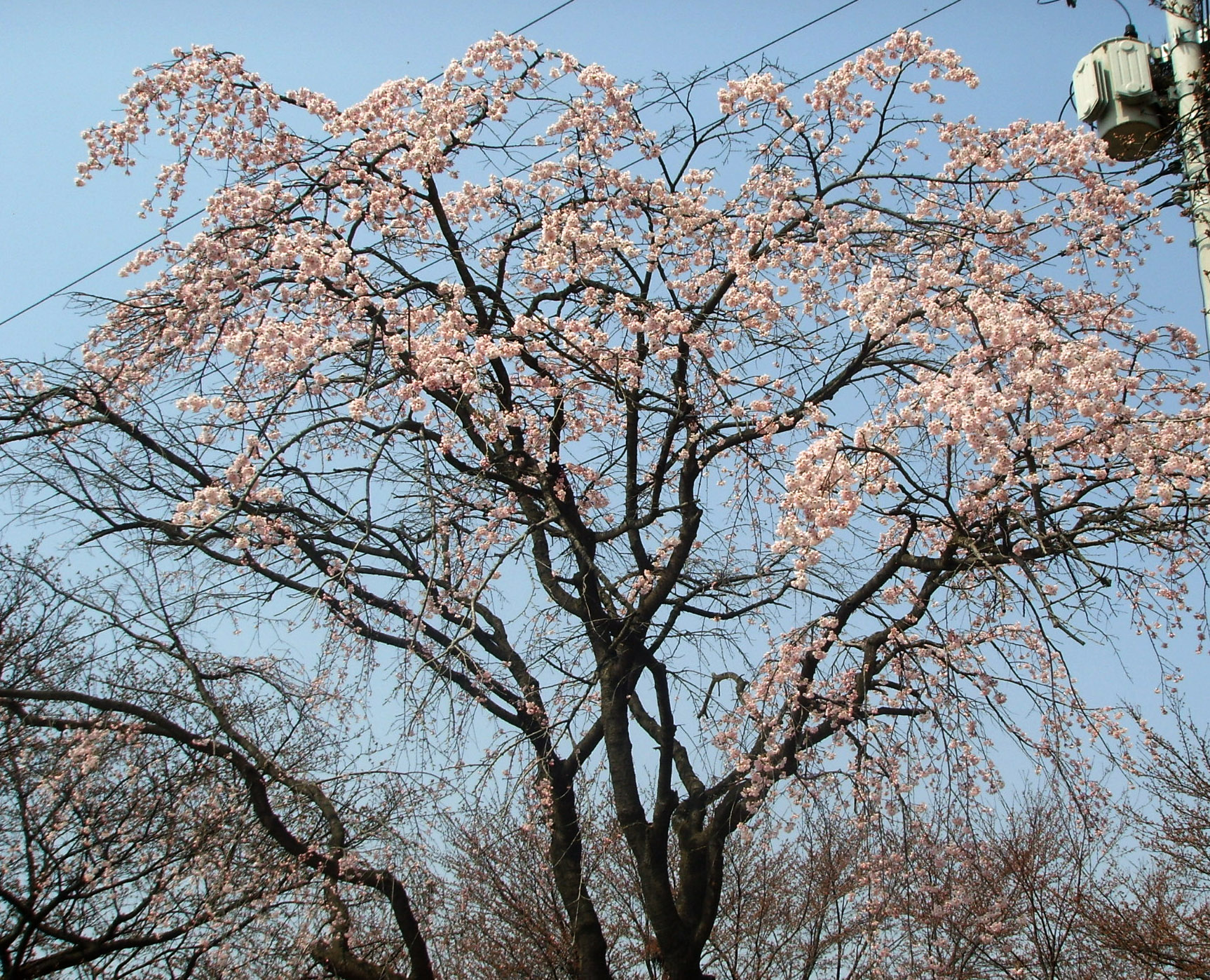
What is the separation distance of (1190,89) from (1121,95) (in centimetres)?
28

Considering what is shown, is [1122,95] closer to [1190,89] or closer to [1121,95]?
[1121,95]

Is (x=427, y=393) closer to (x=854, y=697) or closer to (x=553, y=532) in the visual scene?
(x=553, y=532)

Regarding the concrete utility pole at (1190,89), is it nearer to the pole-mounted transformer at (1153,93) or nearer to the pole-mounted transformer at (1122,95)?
the pole-mounted transformer at (1153,93)

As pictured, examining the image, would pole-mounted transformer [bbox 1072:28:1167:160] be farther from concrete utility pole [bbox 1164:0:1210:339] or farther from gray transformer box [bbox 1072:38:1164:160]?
concrete utility pole [bbox 1164:0:1210:339]

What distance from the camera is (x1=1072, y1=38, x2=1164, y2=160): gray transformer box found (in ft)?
15.0

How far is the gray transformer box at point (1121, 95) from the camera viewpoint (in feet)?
15.0

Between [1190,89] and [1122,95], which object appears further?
[1122,95]

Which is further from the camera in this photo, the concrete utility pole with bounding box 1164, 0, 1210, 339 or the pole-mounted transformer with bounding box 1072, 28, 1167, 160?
the pole-mounted transformer with bounding box 1072, 28, 1167, 160

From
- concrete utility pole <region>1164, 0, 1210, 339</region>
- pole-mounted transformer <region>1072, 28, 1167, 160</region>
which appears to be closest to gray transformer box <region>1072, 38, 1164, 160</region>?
pole-mounted transformer <region>1072, 28, 1167, 160</region>

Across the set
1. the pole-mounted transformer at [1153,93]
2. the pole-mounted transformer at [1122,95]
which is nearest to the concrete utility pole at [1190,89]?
the pole-mounted transformer at [1153,93]

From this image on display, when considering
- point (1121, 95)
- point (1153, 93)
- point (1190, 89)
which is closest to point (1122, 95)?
point (1121, 95)

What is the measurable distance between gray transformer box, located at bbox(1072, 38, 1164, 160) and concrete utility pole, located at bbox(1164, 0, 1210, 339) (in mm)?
131

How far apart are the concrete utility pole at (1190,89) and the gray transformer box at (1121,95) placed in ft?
0.43

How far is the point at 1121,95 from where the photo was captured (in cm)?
456
